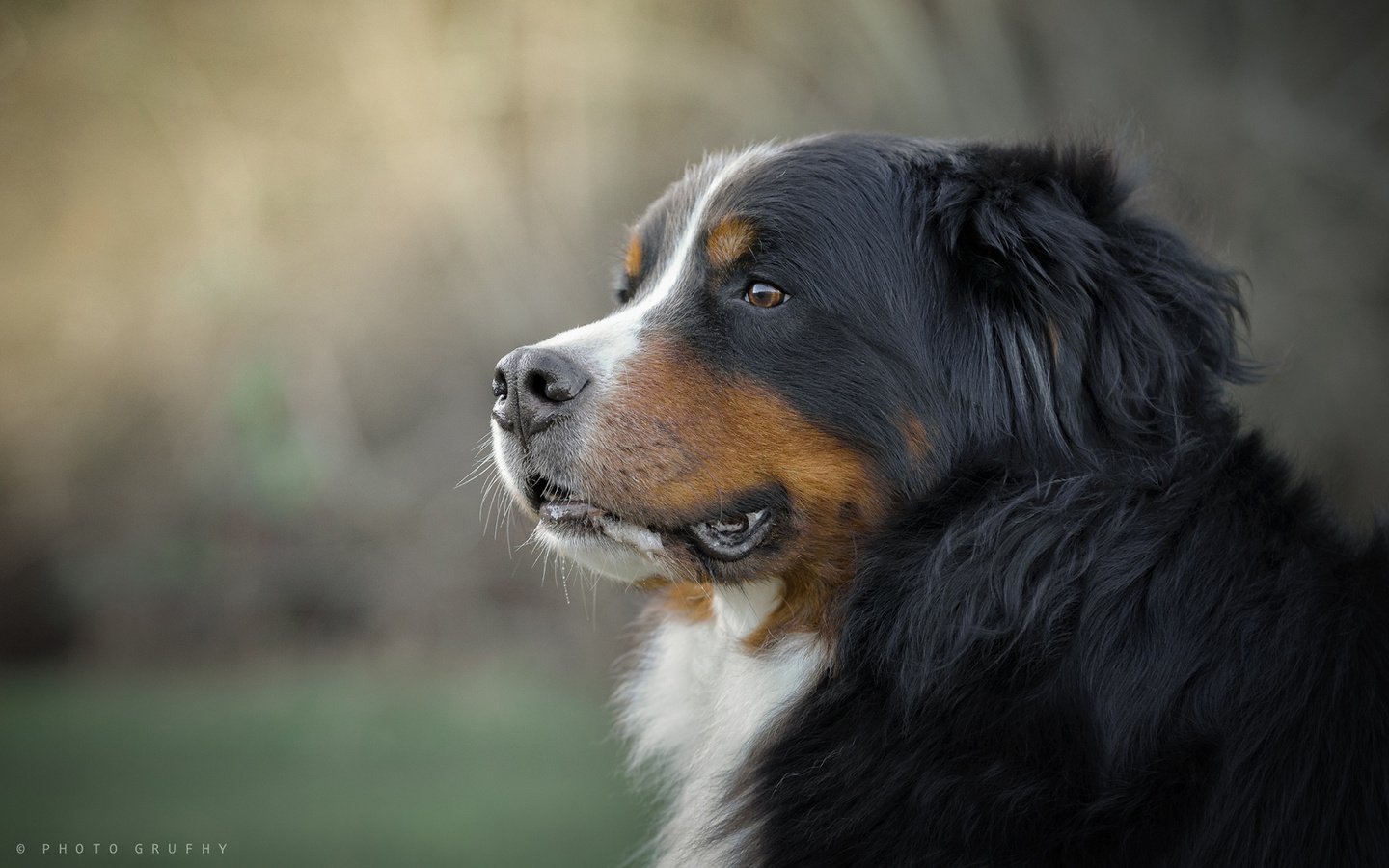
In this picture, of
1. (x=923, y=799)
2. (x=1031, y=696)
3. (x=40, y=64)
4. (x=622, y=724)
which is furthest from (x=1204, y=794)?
(x=40, y=64)

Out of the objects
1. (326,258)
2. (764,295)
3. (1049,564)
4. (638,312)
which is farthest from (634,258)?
(326,258)

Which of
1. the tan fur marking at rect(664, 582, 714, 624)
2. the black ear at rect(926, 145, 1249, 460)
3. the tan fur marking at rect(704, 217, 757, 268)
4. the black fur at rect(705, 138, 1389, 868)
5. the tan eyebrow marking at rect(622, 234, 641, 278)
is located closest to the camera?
the black fur at rect(705, 138, 1389, 868)

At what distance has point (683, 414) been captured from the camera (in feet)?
7.72

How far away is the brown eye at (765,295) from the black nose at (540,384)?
1.37 feet

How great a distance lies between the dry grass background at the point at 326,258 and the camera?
6.91 m

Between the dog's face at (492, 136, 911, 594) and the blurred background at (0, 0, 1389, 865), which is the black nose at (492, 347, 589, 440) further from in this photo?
the blurred background at (0, 0, 1389, 865)

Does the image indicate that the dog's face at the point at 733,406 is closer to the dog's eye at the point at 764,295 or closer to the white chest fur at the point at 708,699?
the dog's eye at the point at 764,295

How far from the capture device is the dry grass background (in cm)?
691

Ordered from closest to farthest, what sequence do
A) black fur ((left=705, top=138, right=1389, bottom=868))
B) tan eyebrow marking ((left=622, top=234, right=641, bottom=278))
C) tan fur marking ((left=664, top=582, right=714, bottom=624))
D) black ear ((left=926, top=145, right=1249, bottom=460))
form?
black fur ((left=705, top=138, right=1389, bottom=868)), black ear ((left=926, top=145, right=1249, bottom=460)), tan fur marking ((left=664, top=582, right=714, bottom=624)), tan eyebrow marking ((left=622, top=234, right=641, bottom=278))

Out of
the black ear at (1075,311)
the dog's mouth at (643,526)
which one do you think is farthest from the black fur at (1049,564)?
the dog's mouth at (643,526)

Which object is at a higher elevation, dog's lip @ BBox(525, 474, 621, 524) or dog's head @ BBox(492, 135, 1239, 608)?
dog's head @ BBox(492, 135, 1239, 608)

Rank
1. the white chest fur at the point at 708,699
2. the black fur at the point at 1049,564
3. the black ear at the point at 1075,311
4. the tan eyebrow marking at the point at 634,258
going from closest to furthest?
1. the black fur at the point at 1049,564
2. the black ear at the point at 1075,311
3. the white chest fur at the point at 708,699
4. the tan eyebrow marking at the point at 634,258

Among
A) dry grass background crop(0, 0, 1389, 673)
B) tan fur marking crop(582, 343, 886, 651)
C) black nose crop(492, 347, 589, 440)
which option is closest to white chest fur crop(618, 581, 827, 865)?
tan fur marking crop(582, 343, 886, 651)

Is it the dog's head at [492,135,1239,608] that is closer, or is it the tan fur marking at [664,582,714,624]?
the dog's head at [492,135,1239,608]
